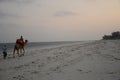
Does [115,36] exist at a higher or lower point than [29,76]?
higher

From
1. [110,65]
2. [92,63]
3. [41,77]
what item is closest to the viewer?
[41,77]

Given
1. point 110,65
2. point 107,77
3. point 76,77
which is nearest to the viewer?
point 107,77

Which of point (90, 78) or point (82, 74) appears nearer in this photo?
point (90, 78)

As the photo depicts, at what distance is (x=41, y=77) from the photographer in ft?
27.8

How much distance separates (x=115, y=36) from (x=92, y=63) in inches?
1040

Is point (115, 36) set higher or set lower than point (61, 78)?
higher

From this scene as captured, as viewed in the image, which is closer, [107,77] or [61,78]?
[107,77]

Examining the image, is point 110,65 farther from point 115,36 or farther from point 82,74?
point 115,36

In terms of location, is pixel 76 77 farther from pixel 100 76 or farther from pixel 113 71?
pixel 113 71

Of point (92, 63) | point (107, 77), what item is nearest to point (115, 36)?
point (92, 63)

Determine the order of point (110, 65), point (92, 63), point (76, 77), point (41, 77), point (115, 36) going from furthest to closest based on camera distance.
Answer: point (115, 36), point (92, 63), point (110, 65), point (41, 77), point (76, 77)

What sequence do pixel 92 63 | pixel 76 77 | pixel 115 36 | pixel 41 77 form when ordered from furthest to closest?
pixel 115 36 < pixel 92 63 < pixel 41 77 < pixel 76 77

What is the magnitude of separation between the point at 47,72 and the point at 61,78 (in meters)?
1.48

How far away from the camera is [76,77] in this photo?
7.86 m
